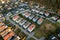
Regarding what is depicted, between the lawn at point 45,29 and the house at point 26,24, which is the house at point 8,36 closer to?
the house at point 26,24

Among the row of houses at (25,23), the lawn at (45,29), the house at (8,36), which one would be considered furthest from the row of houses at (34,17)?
the house at (8,36)

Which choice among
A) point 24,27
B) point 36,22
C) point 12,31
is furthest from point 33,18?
point 12,31

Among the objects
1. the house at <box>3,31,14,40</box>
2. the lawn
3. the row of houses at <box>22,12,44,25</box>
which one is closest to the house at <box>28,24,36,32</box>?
the lawn

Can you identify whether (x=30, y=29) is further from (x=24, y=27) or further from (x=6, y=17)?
(x=6, y=17)

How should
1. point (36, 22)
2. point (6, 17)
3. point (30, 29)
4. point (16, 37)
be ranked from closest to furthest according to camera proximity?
point (16, 37)
point (30, 29)
point (36, 22)
point (6, 17)

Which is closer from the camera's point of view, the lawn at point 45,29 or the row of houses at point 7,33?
the row of houses at point 7,33

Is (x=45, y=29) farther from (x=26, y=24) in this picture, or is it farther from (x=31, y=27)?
(x=26, y=24)

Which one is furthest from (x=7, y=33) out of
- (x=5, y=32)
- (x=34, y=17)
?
(x=34, y=17)

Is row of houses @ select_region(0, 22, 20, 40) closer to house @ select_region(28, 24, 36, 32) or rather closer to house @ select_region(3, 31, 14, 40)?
house @ select_region(3, 31, 14, 40)
